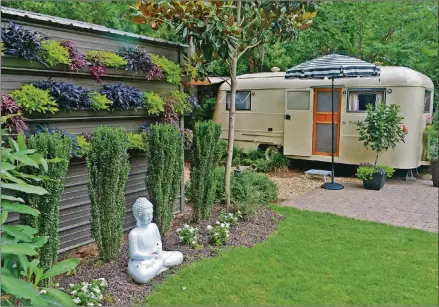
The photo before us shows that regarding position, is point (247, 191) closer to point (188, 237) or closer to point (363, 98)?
point (188, 237)

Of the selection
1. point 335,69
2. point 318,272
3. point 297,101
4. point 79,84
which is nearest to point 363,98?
point 297,101

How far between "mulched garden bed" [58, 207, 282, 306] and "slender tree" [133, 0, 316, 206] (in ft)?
2.21

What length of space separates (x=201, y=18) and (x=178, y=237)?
105 inches

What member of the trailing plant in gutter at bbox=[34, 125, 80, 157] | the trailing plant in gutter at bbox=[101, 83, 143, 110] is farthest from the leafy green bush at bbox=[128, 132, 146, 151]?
the trailing plant in gutter at bbox=[34, 125, 80, 157]

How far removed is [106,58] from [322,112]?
576 centimetres

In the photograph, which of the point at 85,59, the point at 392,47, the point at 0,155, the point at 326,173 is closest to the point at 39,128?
the point at 85,59

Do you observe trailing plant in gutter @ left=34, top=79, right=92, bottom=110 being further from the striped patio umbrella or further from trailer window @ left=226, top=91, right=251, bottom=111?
trailer window @ left=226, top=91, right=251, bottom=111

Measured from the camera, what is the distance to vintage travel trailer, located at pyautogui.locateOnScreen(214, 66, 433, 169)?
26.6 feet

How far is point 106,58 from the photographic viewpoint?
173 inches

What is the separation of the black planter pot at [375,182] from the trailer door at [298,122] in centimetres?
185

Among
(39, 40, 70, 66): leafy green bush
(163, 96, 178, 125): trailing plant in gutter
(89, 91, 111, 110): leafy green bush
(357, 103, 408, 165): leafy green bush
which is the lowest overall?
(357, 103, 408, 165): leafy green bush

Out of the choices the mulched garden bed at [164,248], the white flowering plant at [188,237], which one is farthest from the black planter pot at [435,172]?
the white flowering plant at [188,237]

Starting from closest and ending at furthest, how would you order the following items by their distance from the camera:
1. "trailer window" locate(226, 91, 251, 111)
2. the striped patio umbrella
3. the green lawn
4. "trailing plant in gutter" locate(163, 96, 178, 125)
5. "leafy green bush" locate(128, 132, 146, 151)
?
the green lawn < "leafy green bush" locate(128, 132, 146, 151) < "trailing plant in gutter" locate(163, 96, 178, 125) < the striped patio umbrella < "trailer window" locate(226, 91, 251, 111)

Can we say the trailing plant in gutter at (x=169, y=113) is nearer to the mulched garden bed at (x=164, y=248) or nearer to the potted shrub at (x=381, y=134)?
the mulched garden bed at (x=164, y=248)
